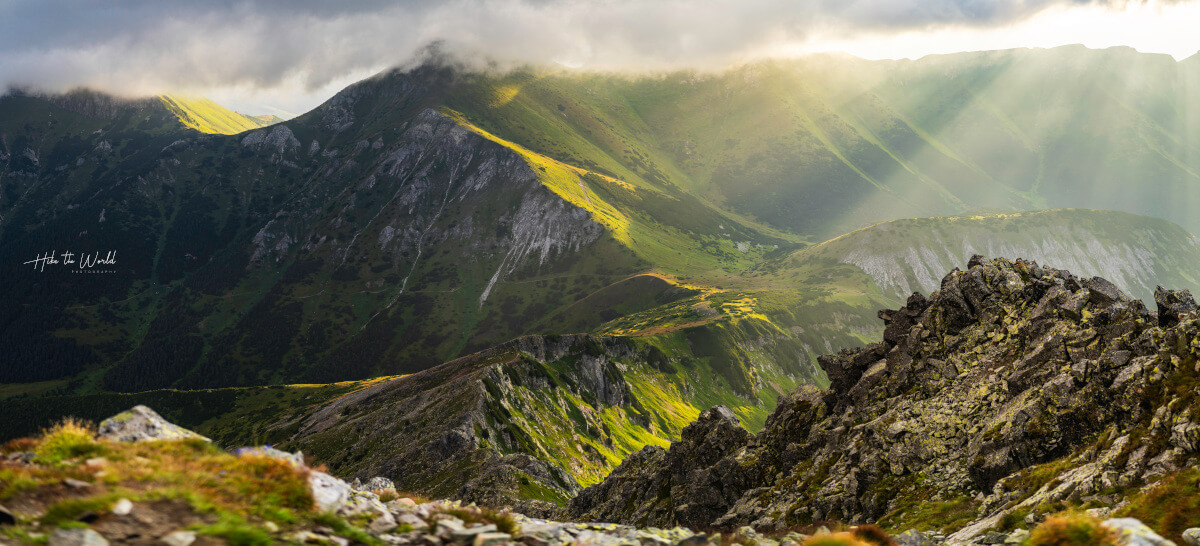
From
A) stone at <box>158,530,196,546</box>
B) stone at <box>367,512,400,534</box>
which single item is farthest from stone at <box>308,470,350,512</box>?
stone at <box>158,530,196,546</box>

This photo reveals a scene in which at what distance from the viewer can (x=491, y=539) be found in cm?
1482

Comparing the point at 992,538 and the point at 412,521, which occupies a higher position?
the point at 412,521

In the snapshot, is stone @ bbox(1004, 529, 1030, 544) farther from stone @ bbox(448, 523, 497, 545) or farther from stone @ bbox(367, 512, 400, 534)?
stone @ bbox(367, 512, 400, 534)

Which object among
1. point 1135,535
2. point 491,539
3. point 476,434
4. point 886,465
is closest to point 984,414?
point 886,465

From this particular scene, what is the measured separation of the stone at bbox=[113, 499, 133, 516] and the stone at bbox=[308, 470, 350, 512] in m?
3.89

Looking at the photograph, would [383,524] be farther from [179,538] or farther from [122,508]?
[122,508]

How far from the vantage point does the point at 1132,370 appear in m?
31.1

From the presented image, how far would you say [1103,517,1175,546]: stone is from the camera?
13.9m

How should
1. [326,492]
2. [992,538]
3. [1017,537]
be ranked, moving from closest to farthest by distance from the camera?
1. [326,492]
2. [1017,537]
3. [992,538]

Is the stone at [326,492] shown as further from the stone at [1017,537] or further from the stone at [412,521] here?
the stone at [1017,537]

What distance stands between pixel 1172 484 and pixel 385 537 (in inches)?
1066

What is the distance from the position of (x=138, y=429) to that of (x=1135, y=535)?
28029mm

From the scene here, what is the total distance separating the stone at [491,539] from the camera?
14.7 m

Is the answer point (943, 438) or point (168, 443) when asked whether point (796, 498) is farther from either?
point (168, 443)
